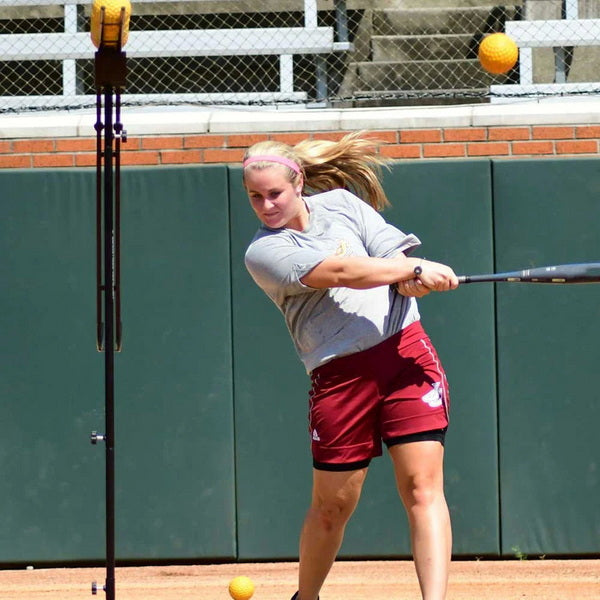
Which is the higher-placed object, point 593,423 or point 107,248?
point 107,248

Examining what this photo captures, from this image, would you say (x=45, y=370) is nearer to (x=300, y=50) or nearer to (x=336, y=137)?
(x=336, y=137)

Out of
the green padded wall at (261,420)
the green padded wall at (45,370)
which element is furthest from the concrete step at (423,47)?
the green padded wall at (45,370)

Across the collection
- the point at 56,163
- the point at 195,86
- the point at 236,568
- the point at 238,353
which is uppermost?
the point at 195,86

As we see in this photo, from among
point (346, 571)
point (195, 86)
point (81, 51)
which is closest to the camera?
point (346, 571)

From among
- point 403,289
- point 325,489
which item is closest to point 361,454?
point 325,489

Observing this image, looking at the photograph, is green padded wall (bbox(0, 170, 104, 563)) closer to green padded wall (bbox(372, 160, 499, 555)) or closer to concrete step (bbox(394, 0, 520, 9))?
green padded wall (bbox(372, 160, 499, 555))

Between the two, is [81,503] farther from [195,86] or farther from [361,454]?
[195,86]

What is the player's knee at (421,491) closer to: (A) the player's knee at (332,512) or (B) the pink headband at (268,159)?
(A) the player's knee at (332,512)

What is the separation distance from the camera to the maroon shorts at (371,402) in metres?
4.01

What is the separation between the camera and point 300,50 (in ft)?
24.0

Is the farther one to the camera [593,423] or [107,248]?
[593,423]

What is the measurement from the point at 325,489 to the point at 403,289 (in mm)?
817

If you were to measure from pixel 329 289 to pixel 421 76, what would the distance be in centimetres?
435

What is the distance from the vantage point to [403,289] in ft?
13.0
